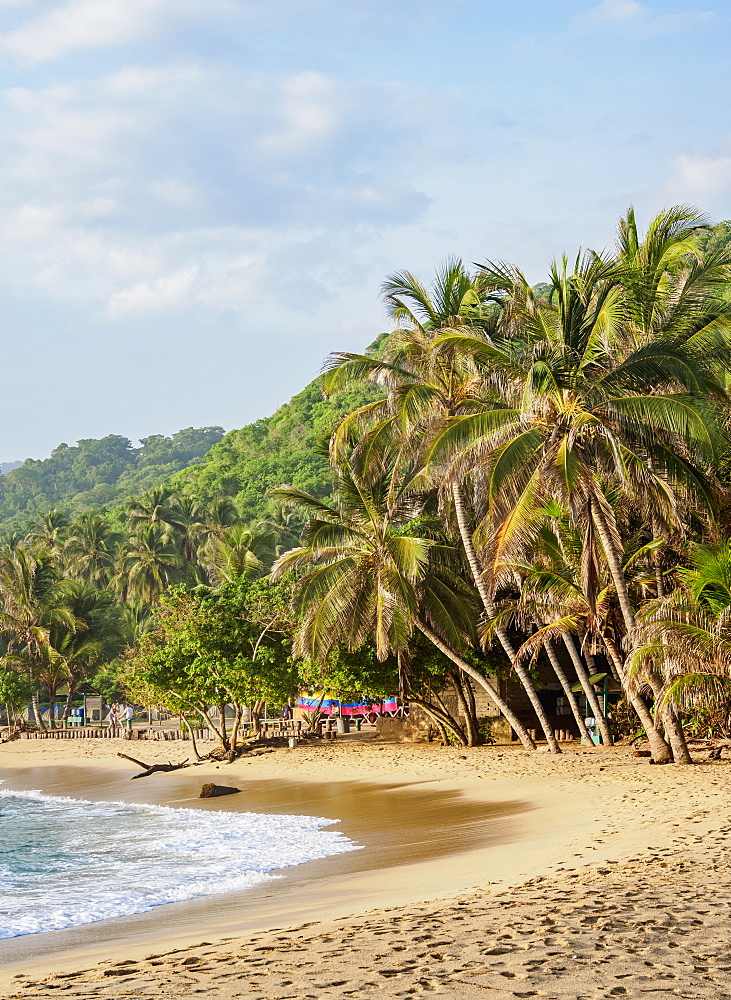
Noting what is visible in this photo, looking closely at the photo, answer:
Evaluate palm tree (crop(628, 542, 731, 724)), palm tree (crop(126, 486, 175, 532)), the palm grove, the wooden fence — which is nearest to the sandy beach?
palm tree (crop(628, 542, 731, 724))

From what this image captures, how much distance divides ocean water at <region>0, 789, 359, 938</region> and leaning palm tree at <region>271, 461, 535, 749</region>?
564 centimetres

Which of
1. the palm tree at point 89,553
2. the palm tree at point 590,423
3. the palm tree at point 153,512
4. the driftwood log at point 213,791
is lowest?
the driftwood log at point 213,791

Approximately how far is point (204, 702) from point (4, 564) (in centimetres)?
2022

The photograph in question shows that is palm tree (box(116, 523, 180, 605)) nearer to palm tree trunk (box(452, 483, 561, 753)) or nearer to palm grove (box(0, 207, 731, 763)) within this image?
Answer: palm grove (box(0, 207, 731, 763))

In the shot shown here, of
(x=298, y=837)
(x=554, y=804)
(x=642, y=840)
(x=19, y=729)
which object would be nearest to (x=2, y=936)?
(x=298, y=837)

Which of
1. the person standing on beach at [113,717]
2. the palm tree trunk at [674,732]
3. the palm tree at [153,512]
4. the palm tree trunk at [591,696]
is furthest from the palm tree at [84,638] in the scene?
the palm tree trunk at [674,732]

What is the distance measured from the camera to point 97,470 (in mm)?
131750

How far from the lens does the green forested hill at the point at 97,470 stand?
372 feet

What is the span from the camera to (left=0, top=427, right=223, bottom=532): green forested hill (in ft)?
372

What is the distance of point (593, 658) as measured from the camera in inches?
960

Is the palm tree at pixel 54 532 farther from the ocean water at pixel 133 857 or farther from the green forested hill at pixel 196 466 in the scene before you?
the ocean water at pixel 133 857

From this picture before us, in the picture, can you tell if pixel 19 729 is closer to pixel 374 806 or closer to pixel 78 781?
pixel 78 781

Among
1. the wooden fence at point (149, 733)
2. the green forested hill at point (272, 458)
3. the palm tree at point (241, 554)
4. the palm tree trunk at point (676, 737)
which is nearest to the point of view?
the palm tree trunk at point (676, 737)

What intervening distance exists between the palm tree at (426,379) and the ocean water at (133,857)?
7.28m
